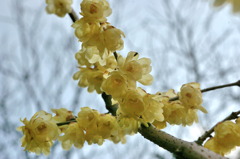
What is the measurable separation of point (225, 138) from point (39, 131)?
0.65 meters

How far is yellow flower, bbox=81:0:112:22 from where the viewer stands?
0.92 m

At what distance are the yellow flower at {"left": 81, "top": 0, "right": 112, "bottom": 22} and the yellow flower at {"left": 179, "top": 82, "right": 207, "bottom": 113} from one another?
373 millimetres

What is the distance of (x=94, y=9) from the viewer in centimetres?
92

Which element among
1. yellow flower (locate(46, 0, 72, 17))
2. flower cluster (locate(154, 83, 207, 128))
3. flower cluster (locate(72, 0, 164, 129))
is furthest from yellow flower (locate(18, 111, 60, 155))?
yellow flower (locate(46, 0, 72, 17))

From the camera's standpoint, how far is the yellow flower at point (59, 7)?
53.3 inches

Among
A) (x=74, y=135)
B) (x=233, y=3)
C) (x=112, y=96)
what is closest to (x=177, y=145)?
(x=112, y=96)

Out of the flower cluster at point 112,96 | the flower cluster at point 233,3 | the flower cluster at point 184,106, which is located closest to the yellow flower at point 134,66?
the flower cluster at point 112,96

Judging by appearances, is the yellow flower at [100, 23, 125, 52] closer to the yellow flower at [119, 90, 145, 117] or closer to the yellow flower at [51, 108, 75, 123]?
the yellow flower at [119, 90, 145, 117]

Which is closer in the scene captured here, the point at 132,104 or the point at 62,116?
the point at 132,104

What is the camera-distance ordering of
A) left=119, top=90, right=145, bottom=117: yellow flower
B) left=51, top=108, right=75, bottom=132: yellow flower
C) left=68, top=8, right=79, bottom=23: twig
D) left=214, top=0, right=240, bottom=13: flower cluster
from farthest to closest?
left=68, top=8, right=79, bottom=23: twig < left=51, top=108, right=75, bottom=132: yellow flower < left=119, top=90, right=145, bottom=117: yellow flower < left=214, top=0, right=240, bottom=13: flower cluster

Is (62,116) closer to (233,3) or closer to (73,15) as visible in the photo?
(73,15)

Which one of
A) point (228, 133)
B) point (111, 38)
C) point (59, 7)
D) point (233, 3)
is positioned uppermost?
point (59, 7)

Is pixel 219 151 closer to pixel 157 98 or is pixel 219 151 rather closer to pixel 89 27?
pixel 157 98

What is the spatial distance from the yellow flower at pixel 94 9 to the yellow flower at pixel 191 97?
14.7 inches
